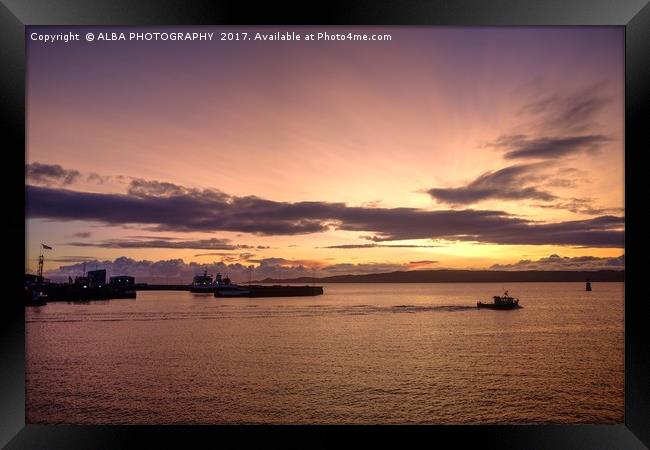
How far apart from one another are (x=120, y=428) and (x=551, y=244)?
54.1 m

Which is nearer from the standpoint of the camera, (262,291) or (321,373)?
(321,373)

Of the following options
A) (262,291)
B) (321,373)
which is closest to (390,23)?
Answer: (321,373)

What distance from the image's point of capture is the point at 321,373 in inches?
778

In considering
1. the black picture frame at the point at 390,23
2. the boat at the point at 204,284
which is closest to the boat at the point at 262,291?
the boat at the point at 204,284

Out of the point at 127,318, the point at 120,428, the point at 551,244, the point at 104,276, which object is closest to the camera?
the point at 120,428

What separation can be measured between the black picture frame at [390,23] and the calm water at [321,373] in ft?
25.3

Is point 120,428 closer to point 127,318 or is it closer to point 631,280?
point 631,280

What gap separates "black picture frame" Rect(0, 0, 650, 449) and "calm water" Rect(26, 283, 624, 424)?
7705 millimetres

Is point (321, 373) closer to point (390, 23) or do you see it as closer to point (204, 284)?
point (390, 23)

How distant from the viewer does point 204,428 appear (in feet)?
18.5

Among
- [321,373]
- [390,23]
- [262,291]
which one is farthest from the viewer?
[262,291]

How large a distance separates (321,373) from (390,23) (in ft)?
54.0

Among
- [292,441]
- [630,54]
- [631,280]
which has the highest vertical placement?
[630,54]

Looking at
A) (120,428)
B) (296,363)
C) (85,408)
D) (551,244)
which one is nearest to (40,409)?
(85,408)
